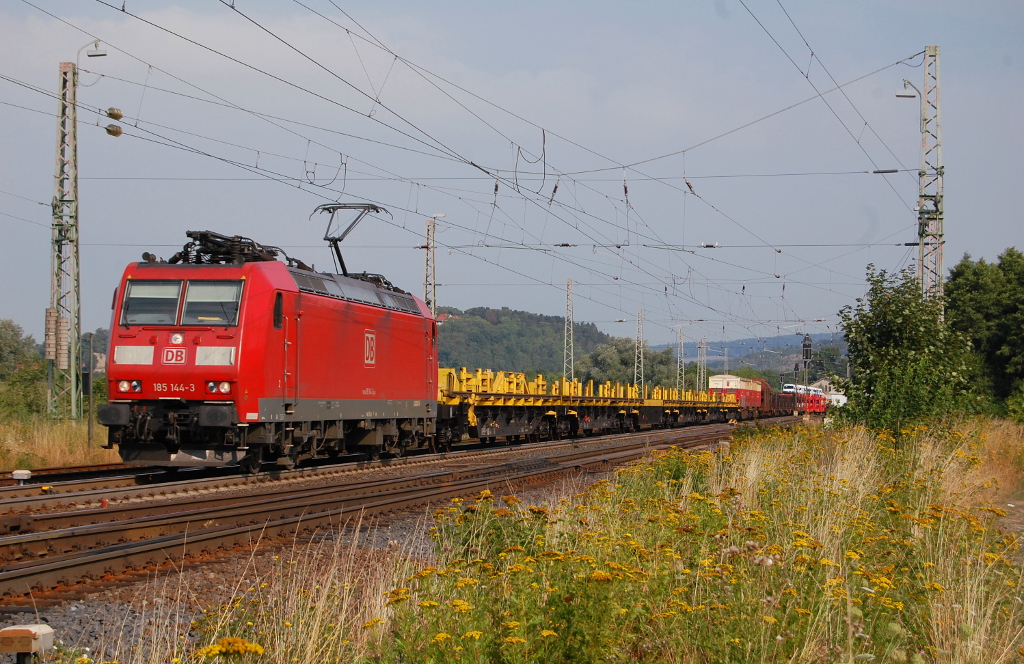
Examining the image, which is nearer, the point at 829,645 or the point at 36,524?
the point at 829,645

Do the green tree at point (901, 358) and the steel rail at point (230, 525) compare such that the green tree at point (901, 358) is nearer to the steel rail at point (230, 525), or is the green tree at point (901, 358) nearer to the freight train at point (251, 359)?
the steel rail at point (230, 525)

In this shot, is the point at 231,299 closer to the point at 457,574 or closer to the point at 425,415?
the point at 425,415

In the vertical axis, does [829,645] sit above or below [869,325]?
below

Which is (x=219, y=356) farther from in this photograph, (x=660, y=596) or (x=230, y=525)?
(x=660, y=596)

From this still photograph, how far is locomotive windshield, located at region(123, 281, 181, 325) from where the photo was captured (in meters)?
15.3

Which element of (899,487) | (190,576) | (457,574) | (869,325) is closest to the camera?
(457,574)

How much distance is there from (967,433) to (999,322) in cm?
3202

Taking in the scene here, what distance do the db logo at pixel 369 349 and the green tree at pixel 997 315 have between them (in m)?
32.6

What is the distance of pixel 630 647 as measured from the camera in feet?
17.5

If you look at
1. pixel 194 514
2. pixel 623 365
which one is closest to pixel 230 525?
pixel 194 514

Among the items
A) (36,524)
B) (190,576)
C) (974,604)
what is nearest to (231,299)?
(36,524)

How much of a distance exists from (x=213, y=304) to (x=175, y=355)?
3.32 ft

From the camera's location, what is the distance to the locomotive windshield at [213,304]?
15.1m

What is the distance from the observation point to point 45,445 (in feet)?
59.4
